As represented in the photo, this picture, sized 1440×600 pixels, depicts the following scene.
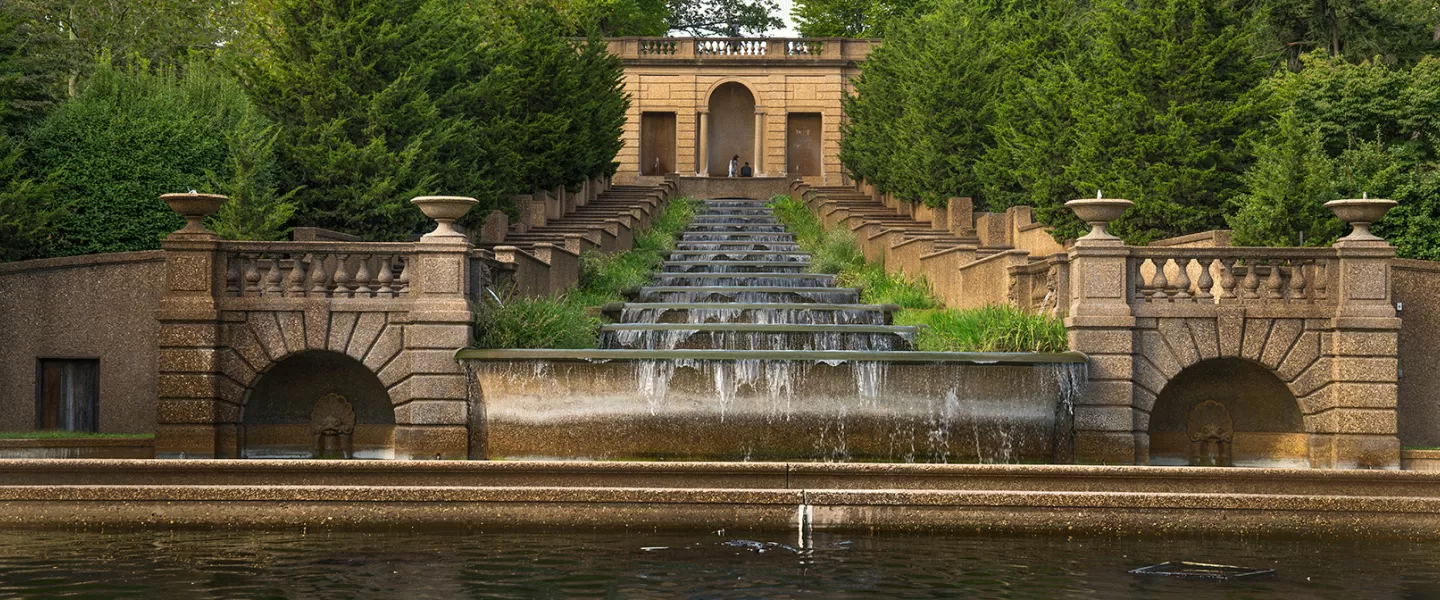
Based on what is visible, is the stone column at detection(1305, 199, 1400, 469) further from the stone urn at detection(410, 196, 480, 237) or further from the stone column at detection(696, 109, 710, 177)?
the stone column at detection(696, 109, 710, 177)

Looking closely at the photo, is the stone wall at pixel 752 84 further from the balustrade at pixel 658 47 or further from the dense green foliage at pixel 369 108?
the dense green foliage at pixel 369 108

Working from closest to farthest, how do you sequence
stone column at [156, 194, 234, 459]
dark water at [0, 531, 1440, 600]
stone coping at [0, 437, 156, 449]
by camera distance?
dark water at [0, 531, 1440, 600], stone coping at [0, 437, 156, 449], stone column at [156, 194, 234, 459]

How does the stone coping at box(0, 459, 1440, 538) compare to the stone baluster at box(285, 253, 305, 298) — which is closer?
the stone coping at box(0, 459, 1440, 538)

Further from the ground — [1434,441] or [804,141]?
[804,141]

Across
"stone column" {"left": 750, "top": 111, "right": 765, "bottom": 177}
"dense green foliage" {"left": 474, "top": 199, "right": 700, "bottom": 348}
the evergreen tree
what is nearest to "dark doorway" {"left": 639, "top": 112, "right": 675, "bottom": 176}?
"stone column" {"left": 750, "top": 111, "right": 765, "bottom": 177}

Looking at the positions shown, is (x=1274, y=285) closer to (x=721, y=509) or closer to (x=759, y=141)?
(x=721, y=509)

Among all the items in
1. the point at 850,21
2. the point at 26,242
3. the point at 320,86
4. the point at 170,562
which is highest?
the point at 850,21

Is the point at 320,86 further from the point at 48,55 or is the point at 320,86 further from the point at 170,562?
the point at 170,562

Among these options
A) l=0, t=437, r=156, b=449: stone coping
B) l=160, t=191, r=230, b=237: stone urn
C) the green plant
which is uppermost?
l=160, t=191, r=230, b=237: stone urn

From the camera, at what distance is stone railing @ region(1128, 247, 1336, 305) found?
2006 cm

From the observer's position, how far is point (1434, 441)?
69.1ft

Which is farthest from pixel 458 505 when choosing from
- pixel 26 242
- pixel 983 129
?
pixel 983 129

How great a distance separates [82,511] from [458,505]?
3519 millimetres

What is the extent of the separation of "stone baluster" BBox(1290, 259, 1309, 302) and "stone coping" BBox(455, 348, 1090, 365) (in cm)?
299
